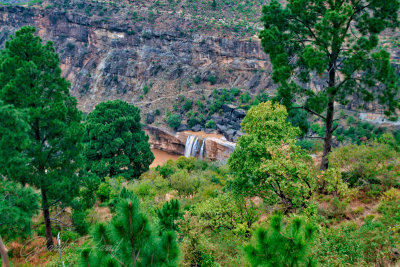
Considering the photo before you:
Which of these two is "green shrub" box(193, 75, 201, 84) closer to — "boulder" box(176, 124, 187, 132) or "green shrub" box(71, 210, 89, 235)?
"boulder" box(176, 124, 187, 132)

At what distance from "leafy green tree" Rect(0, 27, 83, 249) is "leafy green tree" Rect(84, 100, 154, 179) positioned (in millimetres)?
13030

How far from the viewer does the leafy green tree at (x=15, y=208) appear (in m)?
7.54

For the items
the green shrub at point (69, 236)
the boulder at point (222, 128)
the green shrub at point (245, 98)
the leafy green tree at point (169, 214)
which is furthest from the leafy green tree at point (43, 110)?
the green shrub at point (245, 98)

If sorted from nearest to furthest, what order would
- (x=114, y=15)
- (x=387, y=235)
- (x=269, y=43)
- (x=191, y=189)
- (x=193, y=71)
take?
(x=387, y=235) < (x=269, y=43) < (x=191, y=189) < (x=193, y=71) < (x=114, y=15)

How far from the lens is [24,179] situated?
8.93 meters

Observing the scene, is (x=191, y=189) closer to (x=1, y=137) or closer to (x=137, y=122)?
(x=137, y=122)

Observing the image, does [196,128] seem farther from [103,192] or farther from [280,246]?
[280,246]

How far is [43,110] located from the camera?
8.81m

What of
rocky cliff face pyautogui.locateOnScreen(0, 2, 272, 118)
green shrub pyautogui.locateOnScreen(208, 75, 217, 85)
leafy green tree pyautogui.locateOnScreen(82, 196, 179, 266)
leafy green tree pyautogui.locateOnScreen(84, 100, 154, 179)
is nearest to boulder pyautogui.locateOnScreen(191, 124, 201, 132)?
rocky cliff face pyautogui.locateOnScreen(0, 2, 272, 118)

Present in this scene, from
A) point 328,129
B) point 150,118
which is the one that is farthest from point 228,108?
point 328,129

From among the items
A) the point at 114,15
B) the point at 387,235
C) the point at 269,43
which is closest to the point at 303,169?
the point at 387,235

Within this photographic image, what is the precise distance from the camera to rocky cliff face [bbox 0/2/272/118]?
44.5m

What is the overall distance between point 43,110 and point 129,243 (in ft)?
20.0

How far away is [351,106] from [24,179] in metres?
35.5
